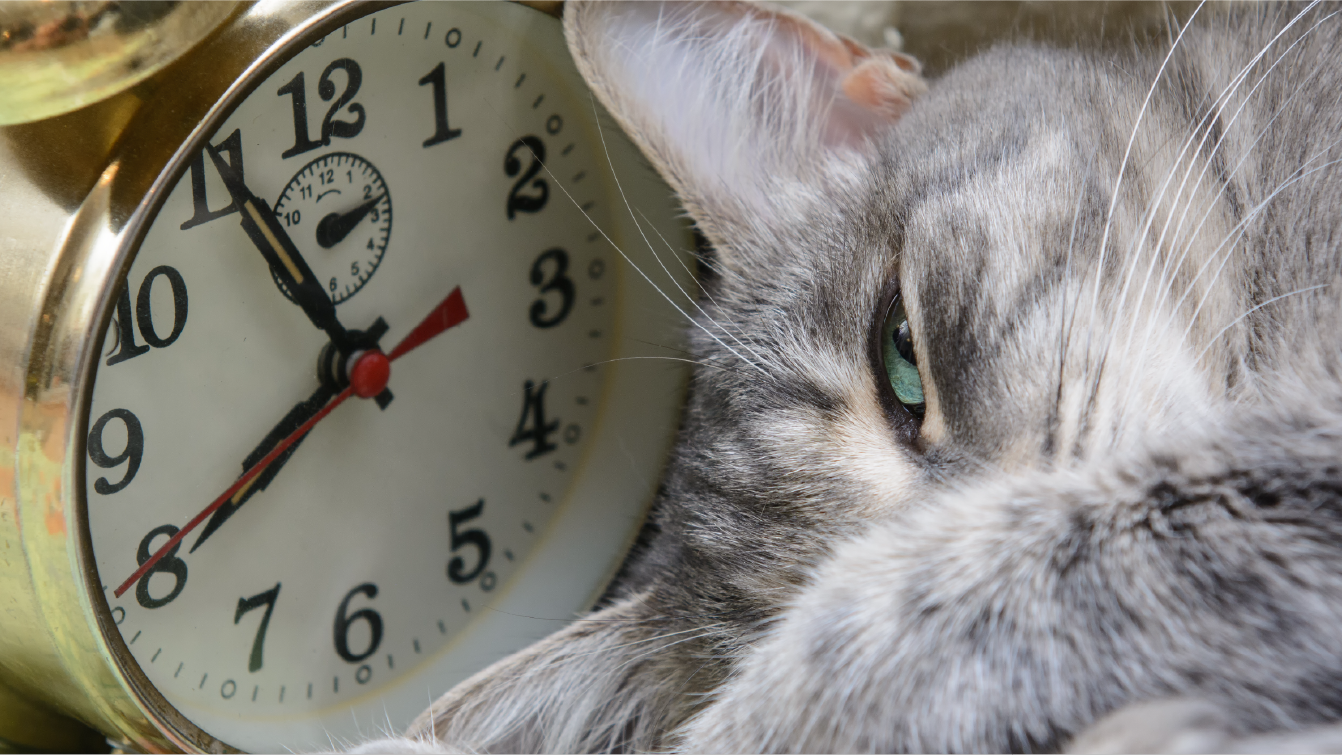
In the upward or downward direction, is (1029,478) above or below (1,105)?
below

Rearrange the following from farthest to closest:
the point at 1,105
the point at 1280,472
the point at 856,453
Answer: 1. the point at 856,453
2. the point at 1,105
3. the point at 1280,472

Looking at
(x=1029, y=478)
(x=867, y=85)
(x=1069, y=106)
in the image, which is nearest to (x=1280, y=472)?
(x=1029, y=478)

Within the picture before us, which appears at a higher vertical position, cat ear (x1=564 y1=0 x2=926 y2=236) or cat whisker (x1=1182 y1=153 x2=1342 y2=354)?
cat ear (x1=564 y1=0 x2=926 y2=236)

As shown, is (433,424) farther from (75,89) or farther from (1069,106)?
(1069,106)

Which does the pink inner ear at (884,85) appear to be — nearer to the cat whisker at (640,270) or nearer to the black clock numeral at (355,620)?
the cat whisker at (640,270)

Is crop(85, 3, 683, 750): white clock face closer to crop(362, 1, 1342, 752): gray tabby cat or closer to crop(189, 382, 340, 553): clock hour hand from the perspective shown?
crop(189, 382, 340, 553): clock hour hand

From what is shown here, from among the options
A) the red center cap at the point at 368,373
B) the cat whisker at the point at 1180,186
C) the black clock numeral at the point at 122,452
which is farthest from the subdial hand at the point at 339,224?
the cat whisker at the point at 1180,186

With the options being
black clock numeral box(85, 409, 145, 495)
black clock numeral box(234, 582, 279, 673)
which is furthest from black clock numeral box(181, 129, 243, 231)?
black clock numeral box(234, 582, 279, 673)

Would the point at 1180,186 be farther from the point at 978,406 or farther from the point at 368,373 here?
the point at 368,373
